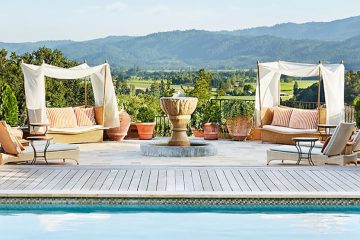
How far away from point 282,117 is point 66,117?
14.6 feet

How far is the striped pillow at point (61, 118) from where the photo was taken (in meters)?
14.2

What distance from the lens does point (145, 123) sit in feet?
50.3

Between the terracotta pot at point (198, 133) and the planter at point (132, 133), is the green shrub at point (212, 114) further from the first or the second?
the planter at point (132, 133)

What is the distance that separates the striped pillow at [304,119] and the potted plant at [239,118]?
97cm

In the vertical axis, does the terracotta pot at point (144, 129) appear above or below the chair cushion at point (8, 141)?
below

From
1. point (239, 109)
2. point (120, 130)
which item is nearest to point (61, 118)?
point (120, 130)

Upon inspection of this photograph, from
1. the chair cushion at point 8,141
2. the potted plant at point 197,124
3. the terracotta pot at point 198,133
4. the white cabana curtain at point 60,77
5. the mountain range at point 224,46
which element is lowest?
the terracotta pot at point 198,133

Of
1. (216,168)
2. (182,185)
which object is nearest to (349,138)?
(216,168)

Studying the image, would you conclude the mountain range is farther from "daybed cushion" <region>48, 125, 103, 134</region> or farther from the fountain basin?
the fountain basin

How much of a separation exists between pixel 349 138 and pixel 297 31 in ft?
131

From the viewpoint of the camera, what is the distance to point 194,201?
24.8ft

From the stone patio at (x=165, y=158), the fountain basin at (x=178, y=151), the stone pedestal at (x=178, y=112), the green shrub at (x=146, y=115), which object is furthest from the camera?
the green shrub at (x=146, y=115)

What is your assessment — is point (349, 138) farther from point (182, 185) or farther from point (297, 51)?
point (297, 51)

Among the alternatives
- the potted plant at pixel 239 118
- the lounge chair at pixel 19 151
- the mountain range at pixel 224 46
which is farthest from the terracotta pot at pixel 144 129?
the mountain range at pixel 224 46
